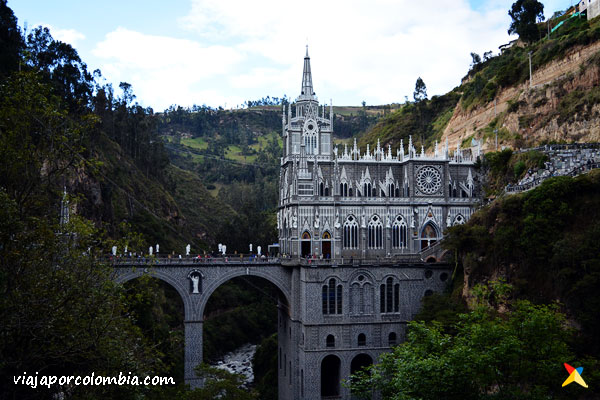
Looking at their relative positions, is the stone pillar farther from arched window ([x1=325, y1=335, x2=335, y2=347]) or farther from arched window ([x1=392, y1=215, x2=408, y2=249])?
arched window ([x1=392, y1=215, x2=408, y2=249])

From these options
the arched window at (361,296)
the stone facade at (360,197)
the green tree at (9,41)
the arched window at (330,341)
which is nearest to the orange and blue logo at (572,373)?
the arched window at (361,296)

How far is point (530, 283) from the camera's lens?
38.7 meters

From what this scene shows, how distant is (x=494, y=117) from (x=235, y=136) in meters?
133

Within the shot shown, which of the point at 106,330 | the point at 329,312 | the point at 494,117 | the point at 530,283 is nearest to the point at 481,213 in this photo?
the point at 530,283

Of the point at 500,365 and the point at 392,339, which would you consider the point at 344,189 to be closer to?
the point at 392,339

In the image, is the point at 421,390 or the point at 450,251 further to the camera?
the point at 450,251

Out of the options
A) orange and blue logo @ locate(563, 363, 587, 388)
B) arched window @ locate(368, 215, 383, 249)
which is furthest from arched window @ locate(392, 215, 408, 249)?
orange and blue logo @ locate(563, 363, 587, 388)

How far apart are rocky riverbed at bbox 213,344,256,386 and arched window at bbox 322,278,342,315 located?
20.2m

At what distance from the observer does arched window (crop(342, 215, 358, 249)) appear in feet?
182

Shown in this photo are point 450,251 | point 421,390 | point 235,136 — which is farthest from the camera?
point 235,136

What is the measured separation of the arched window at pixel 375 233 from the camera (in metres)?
56.0

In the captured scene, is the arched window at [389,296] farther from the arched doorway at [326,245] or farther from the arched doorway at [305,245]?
the arched doorway at [305,245]

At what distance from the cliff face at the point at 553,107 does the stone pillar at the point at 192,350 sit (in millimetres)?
42056

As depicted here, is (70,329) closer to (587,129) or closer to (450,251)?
(450,251)
